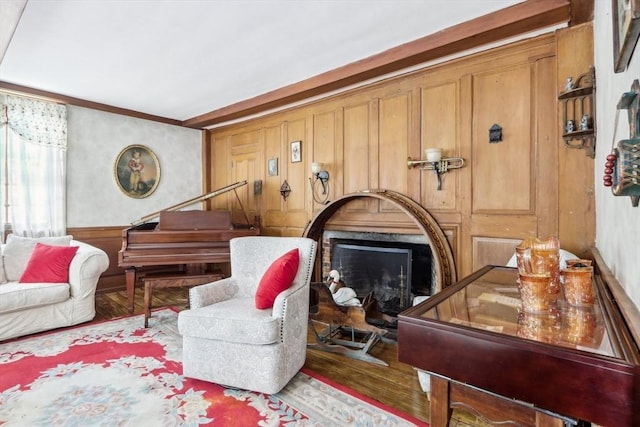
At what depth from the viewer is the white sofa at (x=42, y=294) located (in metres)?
2.91

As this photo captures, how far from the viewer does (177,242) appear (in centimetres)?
372

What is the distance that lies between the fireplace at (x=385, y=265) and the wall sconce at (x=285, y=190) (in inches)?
35.7

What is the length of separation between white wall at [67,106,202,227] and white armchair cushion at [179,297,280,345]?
3.23 metres

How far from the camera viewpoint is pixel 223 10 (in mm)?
2340

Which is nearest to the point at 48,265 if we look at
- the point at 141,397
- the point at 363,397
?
the point at 141,397

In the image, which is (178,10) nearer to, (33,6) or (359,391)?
(33,6)

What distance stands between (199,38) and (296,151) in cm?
178

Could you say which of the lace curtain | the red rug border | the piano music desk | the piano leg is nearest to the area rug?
the red rug border

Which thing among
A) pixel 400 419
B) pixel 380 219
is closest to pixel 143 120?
pixel 380 219

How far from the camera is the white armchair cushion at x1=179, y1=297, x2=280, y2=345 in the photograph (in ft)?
6.57

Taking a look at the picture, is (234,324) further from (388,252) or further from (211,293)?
(388,252)

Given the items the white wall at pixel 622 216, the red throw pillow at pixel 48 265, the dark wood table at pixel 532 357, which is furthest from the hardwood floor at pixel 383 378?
the red throw pillow at pixel 48 265

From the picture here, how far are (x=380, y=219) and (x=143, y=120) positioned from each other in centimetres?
386

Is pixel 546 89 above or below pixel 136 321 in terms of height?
above
